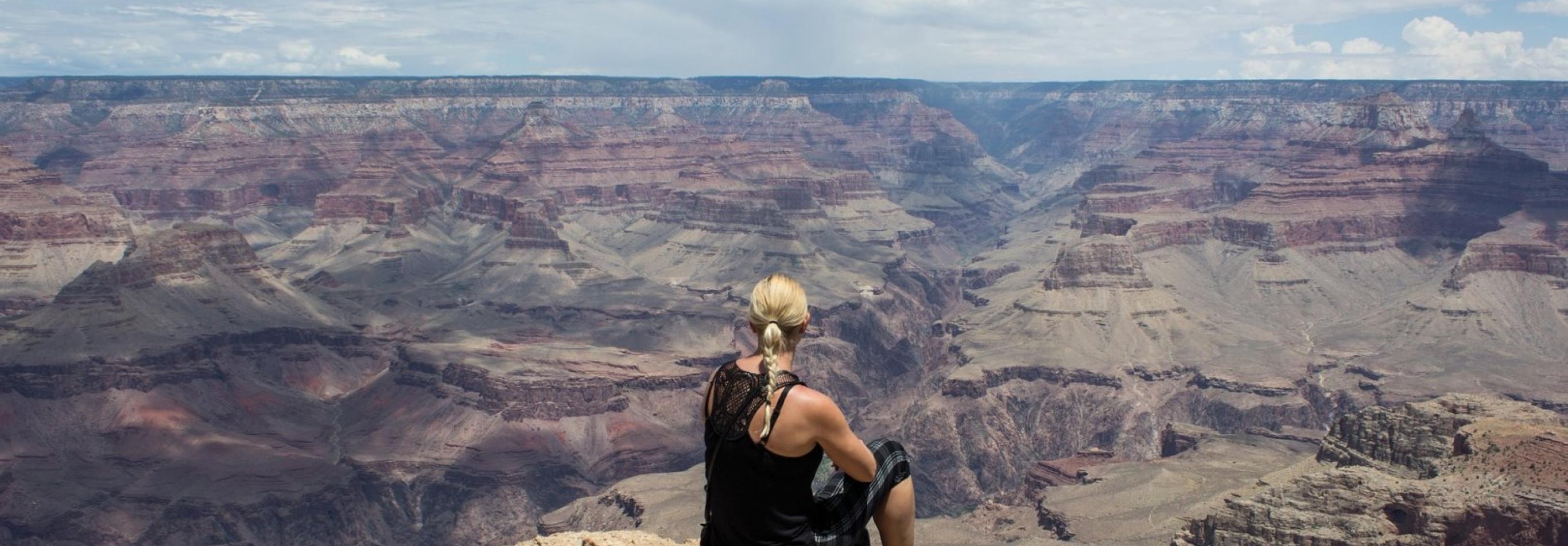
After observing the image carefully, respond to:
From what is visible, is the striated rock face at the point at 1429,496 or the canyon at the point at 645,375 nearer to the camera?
the striated rock face at the point at 1429,496

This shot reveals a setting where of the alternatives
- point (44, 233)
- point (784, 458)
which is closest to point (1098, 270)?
point (44, 233)

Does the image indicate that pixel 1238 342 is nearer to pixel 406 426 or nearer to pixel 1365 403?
pixel 1365 403

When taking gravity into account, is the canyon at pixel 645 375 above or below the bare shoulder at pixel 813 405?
below

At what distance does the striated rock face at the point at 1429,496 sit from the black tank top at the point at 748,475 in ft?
158

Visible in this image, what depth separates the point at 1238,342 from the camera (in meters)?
154

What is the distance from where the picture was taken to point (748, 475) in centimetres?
1534

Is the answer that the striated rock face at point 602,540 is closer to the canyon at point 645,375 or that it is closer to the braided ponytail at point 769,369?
the braided ponytail at point 769,369

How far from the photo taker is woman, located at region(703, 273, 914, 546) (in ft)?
48.2

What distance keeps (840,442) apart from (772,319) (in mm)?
1602

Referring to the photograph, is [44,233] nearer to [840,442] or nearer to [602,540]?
[602,540]

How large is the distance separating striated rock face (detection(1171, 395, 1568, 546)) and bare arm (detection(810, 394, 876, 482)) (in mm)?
48343

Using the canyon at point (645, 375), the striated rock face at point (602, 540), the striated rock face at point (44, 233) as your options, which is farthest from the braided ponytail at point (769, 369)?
the striated rock face at point (44, 233)

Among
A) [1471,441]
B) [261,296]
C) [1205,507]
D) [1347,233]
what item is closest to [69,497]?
[261,296]

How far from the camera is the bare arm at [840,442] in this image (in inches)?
573
